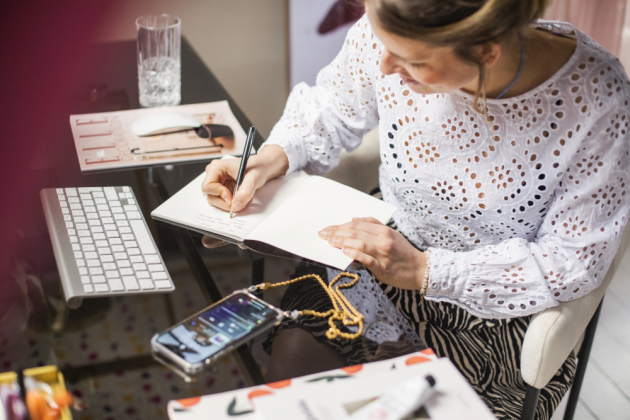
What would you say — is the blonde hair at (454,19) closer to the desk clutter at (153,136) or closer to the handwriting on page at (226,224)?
the handwriting on page at (226,224)

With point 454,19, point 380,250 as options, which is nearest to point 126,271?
point 380,250

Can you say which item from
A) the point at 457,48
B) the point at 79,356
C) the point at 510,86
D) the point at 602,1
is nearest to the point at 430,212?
the point at 510,86

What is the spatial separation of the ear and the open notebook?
0.29m

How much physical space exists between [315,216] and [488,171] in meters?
0.30

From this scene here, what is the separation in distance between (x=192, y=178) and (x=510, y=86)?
587 mm

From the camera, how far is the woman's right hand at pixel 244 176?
100cm

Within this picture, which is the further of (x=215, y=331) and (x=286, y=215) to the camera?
(x=286, y=215)

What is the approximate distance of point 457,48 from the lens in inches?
30.5

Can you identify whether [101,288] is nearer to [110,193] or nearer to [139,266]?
[139,266]

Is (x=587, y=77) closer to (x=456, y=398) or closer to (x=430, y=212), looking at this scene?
(x=430, y=212)

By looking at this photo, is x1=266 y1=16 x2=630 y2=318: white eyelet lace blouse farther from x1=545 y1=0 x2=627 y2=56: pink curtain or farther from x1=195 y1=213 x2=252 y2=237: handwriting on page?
x1=545 y1=0 x2=627 y2=56: pink curtain

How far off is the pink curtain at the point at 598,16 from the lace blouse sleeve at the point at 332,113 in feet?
3.64

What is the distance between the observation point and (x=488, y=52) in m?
0.82

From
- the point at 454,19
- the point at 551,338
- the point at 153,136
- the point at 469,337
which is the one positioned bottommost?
the point at 469,337
